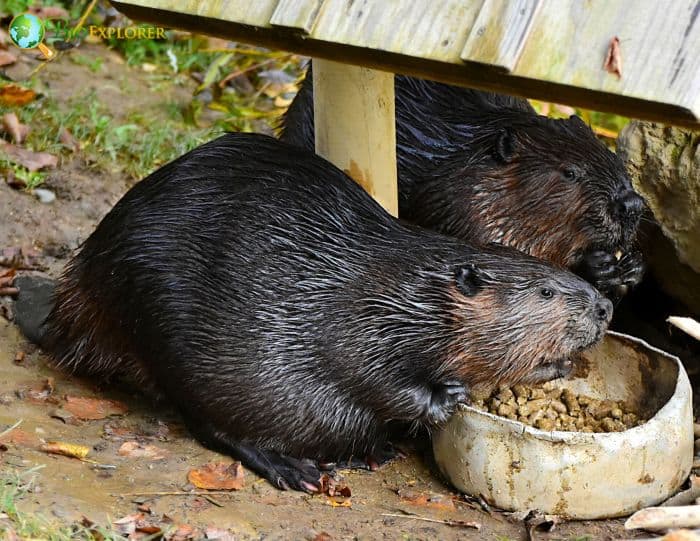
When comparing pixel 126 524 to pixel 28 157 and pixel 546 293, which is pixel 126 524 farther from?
pixel 28 157

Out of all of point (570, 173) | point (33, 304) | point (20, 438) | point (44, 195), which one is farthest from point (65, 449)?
point (570, 173)

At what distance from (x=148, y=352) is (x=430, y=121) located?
4.47 feet

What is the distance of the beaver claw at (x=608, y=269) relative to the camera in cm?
424

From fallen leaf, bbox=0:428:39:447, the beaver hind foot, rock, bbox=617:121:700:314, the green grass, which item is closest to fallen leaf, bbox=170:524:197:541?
the beaver hind foot

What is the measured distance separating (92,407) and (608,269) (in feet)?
6.05

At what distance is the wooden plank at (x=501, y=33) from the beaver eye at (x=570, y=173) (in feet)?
5.05

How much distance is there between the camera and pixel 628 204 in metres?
4.12

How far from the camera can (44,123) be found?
5609 mm

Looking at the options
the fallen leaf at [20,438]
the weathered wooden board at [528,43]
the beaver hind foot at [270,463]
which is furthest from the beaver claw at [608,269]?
the fallen leaf at [20,438]

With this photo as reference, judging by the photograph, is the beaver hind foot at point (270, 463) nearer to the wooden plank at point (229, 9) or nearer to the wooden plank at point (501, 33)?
the wooden plank at point (229, 9)

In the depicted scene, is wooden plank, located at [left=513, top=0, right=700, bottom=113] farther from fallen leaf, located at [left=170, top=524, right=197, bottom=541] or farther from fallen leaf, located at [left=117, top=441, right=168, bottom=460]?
fallen leaf, located at [left=117, top=441, right=168, bottom=460]

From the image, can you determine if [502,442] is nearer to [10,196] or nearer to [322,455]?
[322,455]

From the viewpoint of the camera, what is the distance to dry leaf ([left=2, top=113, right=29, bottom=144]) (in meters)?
5.35

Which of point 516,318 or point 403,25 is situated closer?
point 403,25
